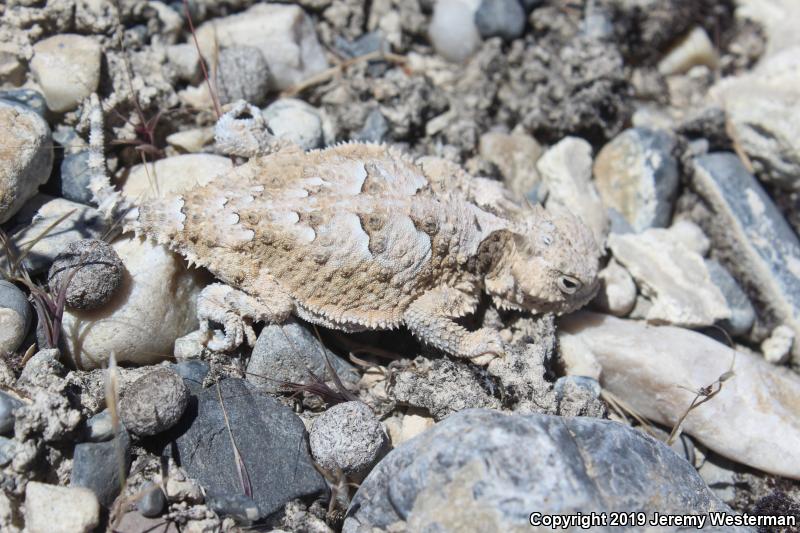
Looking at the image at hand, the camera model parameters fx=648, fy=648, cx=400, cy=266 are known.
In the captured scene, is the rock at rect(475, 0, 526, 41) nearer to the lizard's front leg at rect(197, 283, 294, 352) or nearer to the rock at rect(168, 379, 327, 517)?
the lizard's front leg at rect(197, 283, 294, 352)

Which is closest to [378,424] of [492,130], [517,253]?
[517,253]

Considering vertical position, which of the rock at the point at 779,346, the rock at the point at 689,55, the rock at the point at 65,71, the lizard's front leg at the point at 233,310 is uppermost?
the rock at the point at 689,55

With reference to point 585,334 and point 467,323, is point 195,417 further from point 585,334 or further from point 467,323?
point 585,334

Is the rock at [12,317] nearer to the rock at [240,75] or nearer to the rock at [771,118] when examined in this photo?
the rock at [240,75]

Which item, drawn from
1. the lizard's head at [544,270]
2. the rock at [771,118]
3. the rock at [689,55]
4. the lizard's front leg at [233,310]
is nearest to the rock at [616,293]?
the lizard's head at [544,270]

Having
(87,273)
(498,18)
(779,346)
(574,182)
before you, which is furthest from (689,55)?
(87,273)

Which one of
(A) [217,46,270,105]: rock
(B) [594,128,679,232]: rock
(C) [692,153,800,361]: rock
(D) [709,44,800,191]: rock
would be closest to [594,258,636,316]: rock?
(B) [594,128,679,232]: rock

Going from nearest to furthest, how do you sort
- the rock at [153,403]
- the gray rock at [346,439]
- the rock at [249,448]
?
the rock at [153,403], the rock at [249,448], the gray rock at [346,439]
